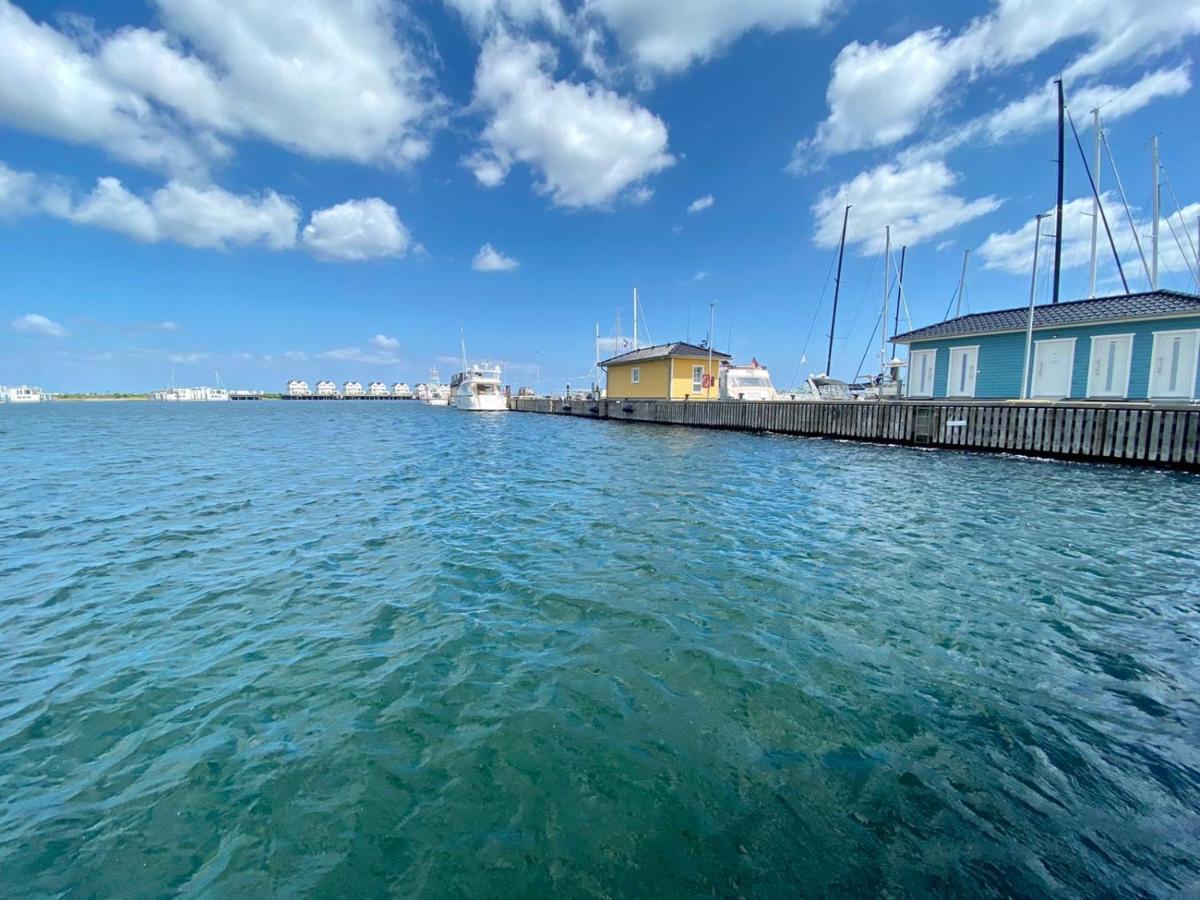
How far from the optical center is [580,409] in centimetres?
5053

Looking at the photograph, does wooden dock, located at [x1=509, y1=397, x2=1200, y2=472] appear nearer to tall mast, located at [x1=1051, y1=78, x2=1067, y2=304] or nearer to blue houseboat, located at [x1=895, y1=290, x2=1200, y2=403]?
blue houseboat, located at [x1=895, y1=290, x2=1200, y2=403]

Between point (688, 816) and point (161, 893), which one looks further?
point (688, 816)

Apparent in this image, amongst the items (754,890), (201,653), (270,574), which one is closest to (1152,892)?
(754,890)

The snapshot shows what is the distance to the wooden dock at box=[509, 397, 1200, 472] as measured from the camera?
13984 millimetres

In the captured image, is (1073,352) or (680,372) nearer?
(1073,352)

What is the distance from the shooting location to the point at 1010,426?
17.4 metres

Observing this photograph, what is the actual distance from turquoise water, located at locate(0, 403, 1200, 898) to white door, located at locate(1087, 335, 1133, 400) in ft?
49.2

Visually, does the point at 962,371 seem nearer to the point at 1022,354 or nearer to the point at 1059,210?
the point at 1022,354

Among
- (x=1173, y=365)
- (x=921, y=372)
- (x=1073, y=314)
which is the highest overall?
(x=1073, y=314)

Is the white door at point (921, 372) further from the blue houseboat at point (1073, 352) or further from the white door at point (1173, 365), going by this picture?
the white door at point (1173, 365)

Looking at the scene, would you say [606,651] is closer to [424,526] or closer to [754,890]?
[754,890]

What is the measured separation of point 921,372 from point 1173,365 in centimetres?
895

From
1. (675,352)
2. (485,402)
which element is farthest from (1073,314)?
(485,402)

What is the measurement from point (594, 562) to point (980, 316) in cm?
2664
